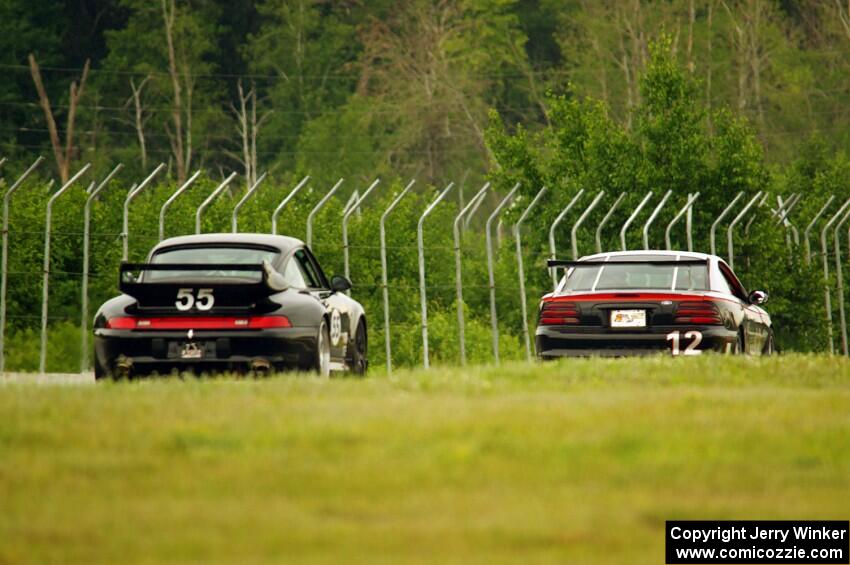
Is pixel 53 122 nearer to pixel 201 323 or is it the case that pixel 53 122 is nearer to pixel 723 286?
pixel 723 286

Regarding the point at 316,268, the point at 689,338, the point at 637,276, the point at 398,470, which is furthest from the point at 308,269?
the point at 398,470

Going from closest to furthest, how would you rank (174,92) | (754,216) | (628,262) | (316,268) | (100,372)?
(100,372), (316,268), (628,262), (754,216), (174,92)

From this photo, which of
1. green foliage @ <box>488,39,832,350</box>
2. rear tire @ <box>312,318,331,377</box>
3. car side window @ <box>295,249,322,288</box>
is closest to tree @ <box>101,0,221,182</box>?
green foliage @ <box>488,39,832,350</box>

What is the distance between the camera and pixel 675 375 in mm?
14422

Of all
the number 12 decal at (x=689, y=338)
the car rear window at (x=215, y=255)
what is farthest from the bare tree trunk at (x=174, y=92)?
the car rear window at (x=215, y=255)

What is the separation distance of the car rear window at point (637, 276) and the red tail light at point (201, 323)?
12.9 ft

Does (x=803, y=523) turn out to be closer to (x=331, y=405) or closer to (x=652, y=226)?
(x=331, y=405)

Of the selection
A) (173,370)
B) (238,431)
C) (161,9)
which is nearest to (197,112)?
(161,9)

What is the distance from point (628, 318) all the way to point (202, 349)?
174 inches

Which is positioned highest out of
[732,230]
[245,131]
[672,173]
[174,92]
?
[174,92]

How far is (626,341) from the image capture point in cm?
1820

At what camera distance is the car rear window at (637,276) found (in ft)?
61.0

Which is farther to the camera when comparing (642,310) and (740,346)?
(740,346)

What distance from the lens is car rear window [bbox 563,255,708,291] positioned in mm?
18594
